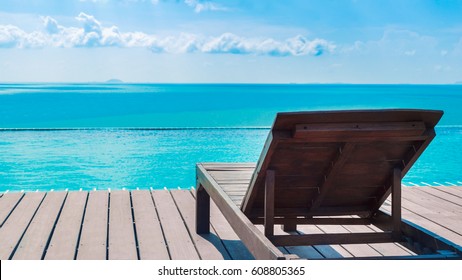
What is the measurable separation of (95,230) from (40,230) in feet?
1.08

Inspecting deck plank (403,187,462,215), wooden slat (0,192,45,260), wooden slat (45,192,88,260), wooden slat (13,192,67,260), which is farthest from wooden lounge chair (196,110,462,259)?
deck plank (403,187,462,215)

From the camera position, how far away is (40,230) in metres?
3.55

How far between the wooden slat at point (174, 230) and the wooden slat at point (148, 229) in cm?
4

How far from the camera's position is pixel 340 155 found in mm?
2477

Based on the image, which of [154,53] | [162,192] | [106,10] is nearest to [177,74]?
[154,53]

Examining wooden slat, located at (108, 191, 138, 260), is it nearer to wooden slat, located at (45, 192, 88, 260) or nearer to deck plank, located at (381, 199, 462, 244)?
wooden slat, located at (45, 192, 88, 260)

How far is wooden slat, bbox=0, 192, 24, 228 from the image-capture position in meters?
3.92

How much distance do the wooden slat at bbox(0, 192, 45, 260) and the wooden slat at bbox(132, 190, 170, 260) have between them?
2.22 ft

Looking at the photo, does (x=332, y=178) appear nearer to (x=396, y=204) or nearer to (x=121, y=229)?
(x=396, y=204)

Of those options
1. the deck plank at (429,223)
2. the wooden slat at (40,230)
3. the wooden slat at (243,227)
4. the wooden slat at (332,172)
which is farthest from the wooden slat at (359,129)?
the wooden slat at (40,230)

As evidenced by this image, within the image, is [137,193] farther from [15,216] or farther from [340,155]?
[340,155]

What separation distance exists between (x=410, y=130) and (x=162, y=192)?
9.00 ft

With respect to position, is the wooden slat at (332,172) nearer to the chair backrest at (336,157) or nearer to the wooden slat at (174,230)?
the chair backrest at (336,157)

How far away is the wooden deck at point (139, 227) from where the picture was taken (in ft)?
10.3
